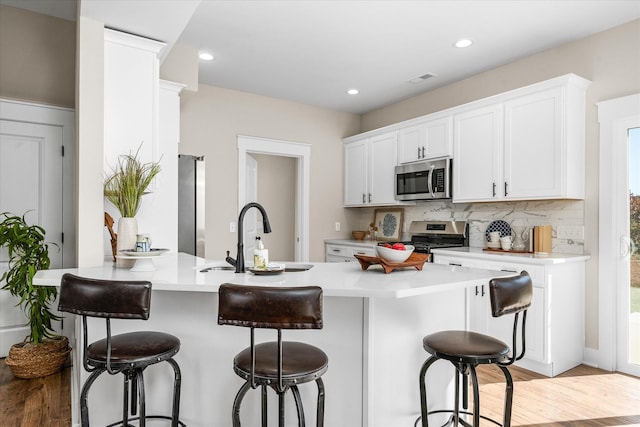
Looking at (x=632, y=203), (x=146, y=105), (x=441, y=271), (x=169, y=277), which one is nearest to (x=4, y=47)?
(x=146, y=105)

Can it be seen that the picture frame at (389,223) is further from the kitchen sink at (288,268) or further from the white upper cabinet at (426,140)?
the kitchen sink at (288,268)

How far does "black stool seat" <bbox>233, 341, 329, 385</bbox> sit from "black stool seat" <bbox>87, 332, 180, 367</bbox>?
346mm

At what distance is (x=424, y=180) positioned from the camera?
4523 mm

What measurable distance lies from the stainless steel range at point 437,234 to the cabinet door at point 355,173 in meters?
0.84

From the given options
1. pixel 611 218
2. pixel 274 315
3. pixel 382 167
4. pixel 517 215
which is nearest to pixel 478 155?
pixel 517 215

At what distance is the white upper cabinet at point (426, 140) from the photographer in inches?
169

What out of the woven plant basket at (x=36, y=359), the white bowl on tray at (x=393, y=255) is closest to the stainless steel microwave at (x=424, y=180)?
the white bowl on tray at (x=393, y=255)

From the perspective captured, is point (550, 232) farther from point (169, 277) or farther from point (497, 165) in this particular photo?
point (169, 277)

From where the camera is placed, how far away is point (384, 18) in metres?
3.16

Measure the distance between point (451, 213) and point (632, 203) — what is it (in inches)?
68.7

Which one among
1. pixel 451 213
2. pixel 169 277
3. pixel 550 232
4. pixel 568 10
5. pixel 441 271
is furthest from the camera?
pixel 451 213

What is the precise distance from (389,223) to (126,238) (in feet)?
12.2

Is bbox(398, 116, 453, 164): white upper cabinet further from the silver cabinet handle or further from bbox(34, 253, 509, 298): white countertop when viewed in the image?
bbox(34, 253, 509, 298): white countertop

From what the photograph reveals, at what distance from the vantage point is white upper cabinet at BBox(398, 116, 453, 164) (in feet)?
14.1
